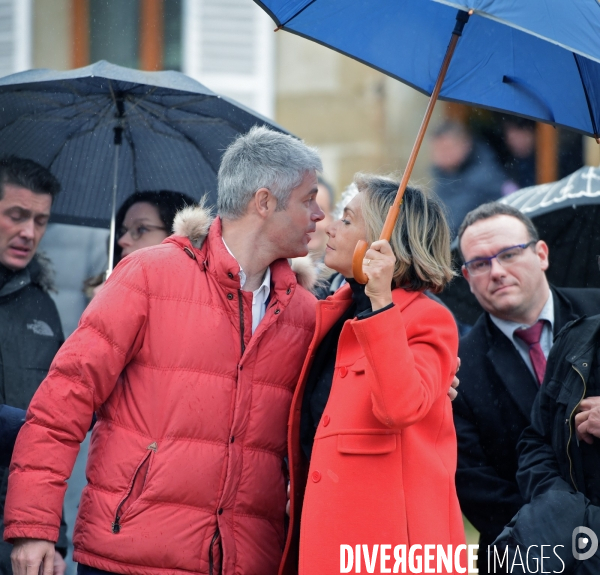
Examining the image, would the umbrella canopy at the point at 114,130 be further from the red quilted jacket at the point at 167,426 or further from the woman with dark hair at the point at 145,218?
the red quilted jacket at the point at 167,426

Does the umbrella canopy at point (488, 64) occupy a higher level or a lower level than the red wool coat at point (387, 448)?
higher

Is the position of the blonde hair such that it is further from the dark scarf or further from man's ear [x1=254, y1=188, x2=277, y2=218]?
man's ear [x1=254, y1=188, x2=277, y2=218]

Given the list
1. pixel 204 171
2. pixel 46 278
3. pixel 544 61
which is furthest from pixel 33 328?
pixel 544 61

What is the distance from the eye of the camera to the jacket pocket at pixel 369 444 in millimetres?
3102

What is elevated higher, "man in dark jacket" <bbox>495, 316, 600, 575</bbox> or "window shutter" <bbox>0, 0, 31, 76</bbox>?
"window shutter" <bbox>0, 0, 31, 76</bbox>

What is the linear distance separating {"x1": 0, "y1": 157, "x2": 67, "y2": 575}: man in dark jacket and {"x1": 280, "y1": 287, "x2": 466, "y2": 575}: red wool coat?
1.51 m

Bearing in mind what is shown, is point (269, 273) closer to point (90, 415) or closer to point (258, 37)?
point (90, 415)

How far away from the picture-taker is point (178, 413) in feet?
10.7

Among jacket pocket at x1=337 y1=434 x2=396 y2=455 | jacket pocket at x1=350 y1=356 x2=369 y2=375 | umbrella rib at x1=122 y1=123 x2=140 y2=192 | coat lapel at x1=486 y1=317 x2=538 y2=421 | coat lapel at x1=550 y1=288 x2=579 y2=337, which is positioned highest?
umbrella rib at x1=122 y1=123 x2=140 y2=192

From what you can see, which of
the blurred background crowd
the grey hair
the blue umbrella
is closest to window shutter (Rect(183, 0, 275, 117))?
the blurred background crowd

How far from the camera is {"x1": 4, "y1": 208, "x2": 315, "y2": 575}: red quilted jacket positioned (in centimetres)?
317

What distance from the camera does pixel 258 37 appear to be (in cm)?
927

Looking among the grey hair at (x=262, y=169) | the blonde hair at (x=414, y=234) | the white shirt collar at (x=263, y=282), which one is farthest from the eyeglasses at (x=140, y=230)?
the blonde hair at (x=414, y=234)

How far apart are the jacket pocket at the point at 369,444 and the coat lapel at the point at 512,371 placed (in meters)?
1.28
